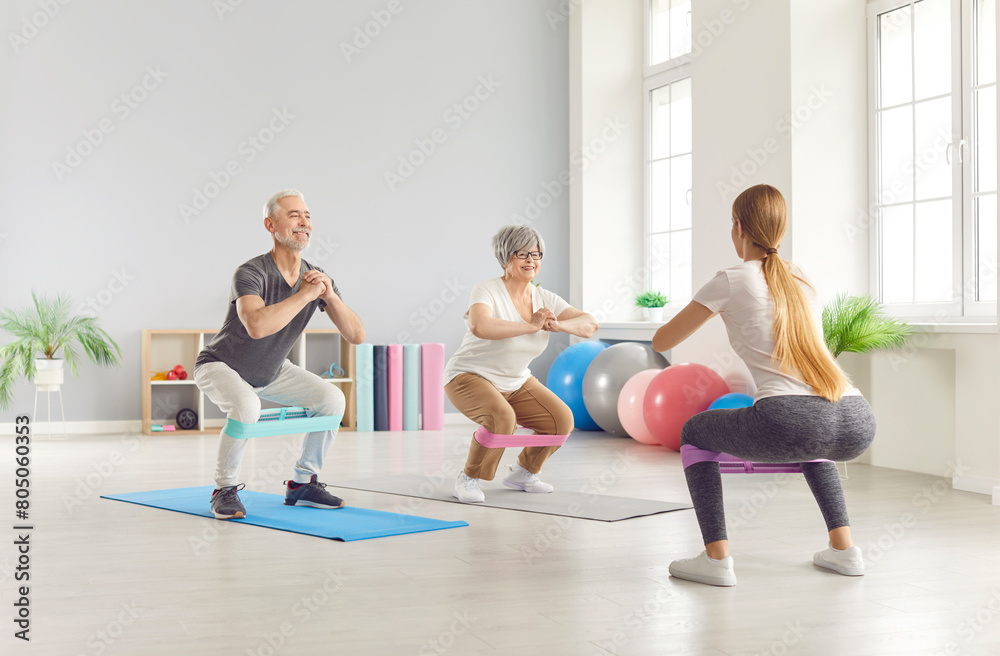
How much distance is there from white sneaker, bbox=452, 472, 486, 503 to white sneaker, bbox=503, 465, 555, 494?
0.80 ft

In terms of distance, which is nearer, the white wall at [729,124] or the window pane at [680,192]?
the white wall at [729,124]

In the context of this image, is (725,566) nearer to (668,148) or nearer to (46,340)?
(46,340)

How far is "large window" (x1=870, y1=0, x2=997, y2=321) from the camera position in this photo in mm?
4531

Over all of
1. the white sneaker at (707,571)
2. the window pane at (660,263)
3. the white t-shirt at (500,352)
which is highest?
the window pane at (660,263)

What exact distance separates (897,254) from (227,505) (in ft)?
11.6

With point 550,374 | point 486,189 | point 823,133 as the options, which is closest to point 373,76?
point 486,189

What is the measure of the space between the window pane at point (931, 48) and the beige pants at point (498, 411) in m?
2.59

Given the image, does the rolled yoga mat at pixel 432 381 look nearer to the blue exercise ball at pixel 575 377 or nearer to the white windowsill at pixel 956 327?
the blue exercise ball at pixel 575 377

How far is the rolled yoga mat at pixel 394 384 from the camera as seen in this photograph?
21.6 ft

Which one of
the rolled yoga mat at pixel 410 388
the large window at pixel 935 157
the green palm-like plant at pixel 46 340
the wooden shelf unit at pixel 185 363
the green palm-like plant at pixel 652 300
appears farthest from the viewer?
the green palm-like plant at pixel 652 300

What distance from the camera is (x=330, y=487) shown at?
4102mm

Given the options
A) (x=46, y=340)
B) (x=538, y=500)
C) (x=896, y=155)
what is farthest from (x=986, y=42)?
(x=46, y=340)

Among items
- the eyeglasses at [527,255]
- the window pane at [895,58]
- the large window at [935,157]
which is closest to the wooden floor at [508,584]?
the eyeglasses at [527,255]

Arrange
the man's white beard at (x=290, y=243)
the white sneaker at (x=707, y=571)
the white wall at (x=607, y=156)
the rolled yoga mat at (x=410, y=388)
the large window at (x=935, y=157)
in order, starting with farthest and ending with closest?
the white wall at (x=607, y=156), the rolled yoga mat at (x=410, y=388), the large window at (x=935, y=157), the man's white beard at (x=290, y=243), the white sneaker at (x=707, y=571)
